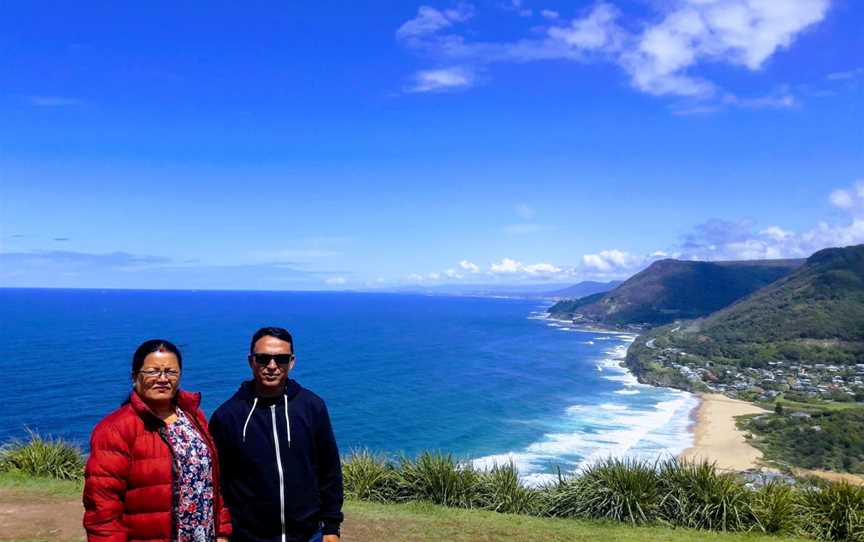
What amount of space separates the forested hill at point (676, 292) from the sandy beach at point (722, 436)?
84974 mm

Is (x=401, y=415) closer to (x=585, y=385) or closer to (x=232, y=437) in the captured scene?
(x=585, y=385)

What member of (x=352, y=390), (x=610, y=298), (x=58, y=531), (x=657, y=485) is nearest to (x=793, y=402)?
(x=352, y=390)

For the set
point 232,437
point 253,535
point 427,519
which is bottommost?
point 427,519

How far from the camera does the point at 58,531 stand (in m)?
7.00

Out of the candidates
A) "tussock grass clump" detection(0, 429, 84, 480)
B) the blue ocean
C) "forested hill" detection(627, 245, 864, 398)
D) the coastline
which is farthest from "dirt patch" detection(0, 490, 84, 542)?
"forested hill" detection(627, 245, 864, 398)

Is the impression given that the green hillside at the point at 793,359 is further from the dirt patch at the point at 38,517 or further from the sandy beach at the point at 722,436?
the dirt patch at the point at 38,517

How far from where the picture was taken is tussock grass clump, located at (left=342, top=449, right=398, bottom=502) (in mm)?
9375

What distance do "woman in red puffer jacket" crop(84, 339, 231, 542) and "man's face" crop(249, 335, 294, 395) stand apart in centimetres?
33

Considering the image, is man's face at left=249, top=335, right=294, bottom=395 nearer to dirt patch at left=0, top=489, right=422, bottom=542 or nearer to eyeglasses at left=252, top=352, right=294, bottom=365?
eyeglasses at left=252, top=352, right=294, bottom=365

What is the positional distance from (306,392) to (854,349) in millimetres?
79892

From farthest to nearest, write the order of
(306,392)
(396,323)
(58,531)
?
(396,323) < (58,531) < (306,392)

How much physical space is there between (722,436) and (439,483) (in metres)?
37.6

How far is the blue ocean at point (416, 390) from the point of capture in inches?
1485

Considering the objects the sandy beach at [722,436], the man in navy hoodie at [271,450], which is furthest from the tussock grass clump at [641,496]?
the sandy beach at [722,436]
